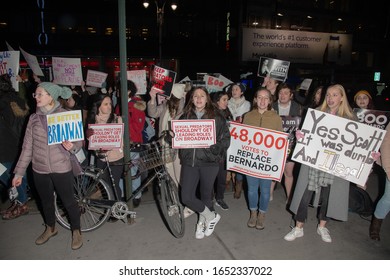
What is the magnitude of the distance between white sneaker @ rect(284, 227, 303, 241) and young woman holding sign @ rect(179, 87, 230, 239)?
1.13 metres

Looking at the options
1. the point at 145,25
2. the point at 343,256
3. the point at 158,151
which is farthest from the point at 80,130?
the point at 145,25

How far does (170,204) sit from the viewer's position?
4.07 m

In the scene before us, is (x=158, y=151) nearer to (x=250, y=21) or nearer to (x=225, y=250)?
(x=225, y=250)

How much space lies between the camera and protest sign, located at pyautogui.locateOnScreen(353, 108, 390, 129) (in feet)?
15.0

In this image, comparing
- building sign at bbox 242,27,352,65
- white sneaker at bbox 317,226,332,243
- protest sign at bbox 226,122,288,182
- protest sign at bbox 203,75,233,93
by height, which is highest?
building sign at bbox 242,27,352,65

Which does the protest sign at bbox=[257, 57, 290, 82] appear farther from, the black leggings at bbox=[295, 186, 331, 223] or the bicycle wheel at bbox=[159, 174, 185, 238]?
the bicycle wheel at bbox=[159, 174, 185, 238]

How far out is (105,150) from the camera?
13.4 ft

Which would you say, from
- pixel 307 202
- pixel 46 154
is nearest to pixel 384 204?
pixel 307 202

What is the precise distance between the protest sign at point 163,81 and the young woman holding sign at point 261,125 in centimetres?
162

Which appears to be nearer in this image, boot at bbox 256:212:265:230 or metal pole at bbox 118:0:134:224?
metal pole at bbox 118:0:134:224

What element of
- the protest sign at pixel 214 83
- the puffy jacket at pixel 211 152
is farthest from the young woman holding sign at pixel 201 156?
the protest sign at pixel 214 83

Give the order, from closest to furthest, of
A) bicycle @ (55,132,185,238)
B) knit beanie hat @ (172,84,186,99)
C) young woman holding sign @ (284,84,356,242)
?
young woman holding sign @ (284,84,356,242)
bicycle @ (55,132,185,238)
knit beanie hat @ (172,84,186,99)

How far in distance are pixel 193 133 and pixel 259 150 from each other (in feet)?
3.37

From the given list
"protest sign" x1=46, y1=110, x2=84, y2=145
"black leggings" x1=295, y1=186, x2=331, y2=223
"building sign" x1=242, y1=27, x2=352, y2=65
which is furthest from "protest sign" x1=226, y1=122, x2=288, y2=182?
"building sign" x1=242, y1=27, x2=352, y2=65
